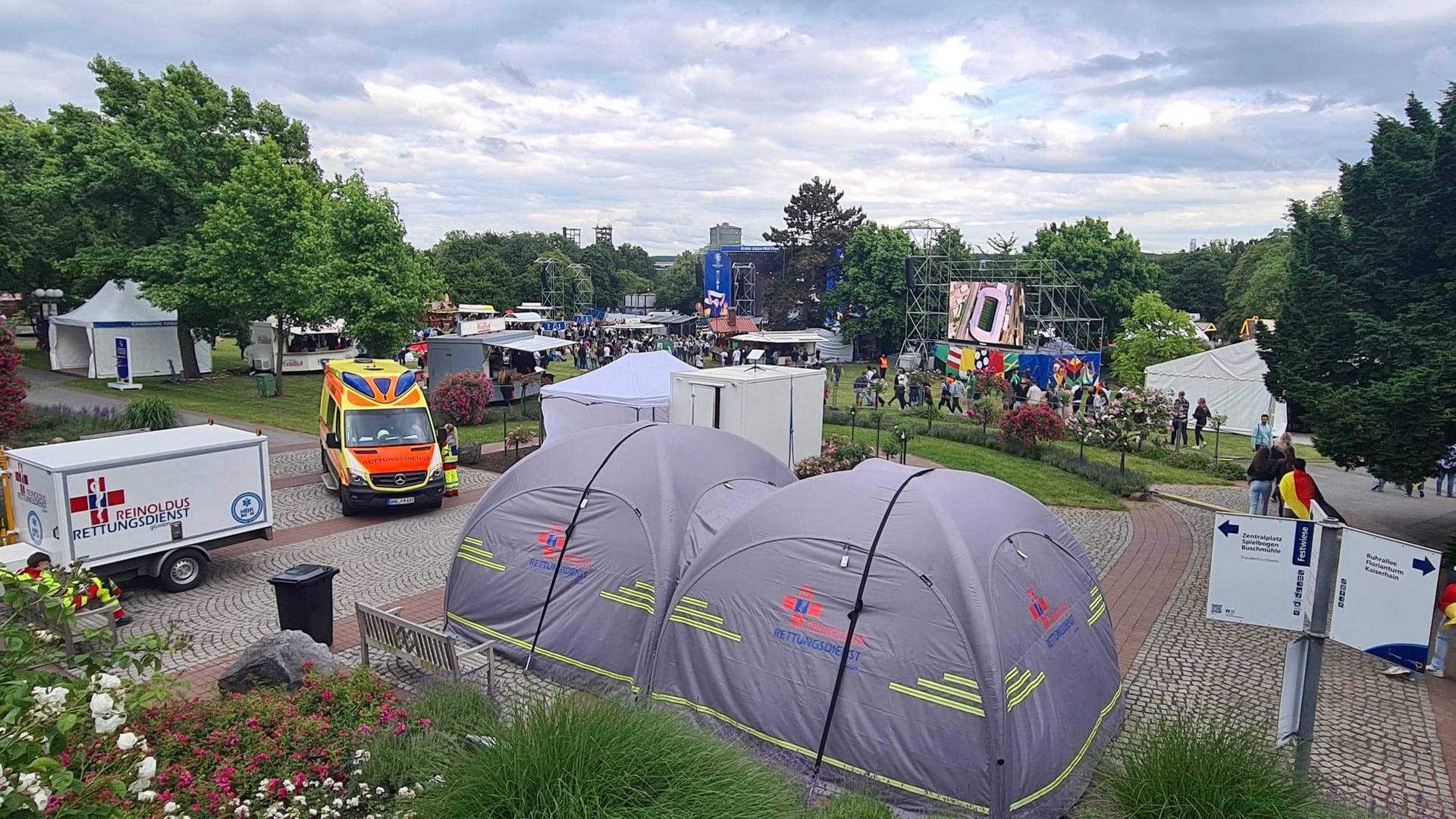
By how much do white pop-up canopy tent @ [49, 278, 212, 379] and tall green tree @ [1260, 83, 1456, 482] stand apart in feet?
97.2

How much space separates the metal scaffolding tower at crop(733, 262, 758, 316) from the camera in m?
62.4

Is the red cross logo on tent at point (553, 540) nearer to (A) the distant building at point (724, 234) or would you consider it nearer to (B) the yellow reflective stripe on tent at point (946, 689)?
(B) the yellow reflective stripe on tent at point (946, 689)

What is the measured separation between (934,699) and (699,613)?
2043mm

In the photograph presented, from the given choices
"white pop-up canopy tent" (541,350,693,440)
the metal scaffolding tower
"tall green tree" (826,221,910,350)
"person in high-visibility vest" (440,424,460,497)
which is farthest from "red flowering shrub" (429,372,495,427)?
the metal scaffolding tower

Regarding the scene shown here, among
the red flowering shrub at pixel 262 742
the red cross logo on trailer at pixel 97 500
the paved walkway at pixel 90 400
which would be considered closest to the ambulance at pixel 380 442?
the red cross logo on trailer at pixel 97 500

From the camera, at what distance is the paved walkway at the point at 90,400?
21.3 meters

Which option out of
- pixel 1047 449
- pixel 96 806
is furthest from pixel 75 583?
pixel 1047 449

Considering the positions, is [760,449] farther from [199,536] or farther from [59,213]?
[59,213]

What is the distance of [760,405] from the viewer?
15281mm

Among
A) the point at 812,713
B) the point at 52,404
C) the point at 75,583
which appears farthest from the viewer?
the point at 52,404

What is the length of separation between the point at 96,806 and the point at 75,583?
2.17m

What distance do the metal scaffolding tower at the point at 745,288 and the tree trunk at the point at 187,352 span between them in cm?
3709

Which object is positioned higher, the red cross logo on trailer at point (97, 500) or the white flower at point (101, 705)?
the white flower at point (101, 705)

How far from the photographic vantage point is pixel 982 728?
19.9 feet
